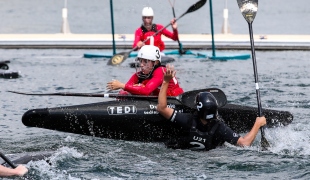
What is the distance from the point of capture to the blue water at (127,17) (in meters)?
38.3

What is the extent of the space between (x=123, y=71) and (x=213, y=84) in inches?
91.6

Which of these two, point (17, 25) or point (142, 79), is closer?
point (142, 79)

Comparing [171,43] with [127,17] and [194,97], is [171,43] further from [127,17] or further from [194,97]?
[127,17]

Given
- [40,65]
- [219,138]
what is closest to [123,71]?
[40,65]

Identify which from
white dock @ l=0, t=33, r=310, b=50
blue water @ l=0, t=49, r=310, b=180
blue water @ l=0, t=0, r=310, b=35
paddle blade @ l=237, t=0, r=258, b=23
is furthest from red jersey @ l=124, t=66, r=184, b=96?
blue water @ l=0, t=0, r=310, b=35

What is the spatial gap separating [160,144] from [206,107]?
1282 millimetres

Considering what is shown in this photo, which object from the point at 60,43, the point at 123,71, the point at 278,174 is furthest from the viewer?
the point at 60,43

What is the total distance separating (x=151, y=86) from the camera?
10.1m

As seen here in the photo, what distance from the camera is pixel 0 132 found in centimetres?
1130

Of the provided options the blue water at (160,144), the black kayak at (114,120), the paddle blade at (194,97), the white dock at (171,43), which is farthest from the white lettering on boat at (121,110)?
the white dock at (171,43)

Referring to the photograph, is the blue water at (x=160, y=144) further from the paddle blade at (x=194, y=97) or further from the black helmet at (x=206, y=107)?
the paddle blade at (x=194, y=97)

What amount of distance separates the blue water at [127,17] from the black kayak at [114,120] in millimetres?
21055

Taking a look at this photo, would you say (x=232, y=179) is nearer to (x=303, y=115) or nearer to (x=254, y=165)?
(x=254, y=165)

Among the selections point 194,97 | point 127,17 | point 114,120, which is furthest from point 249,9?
point 127,17
